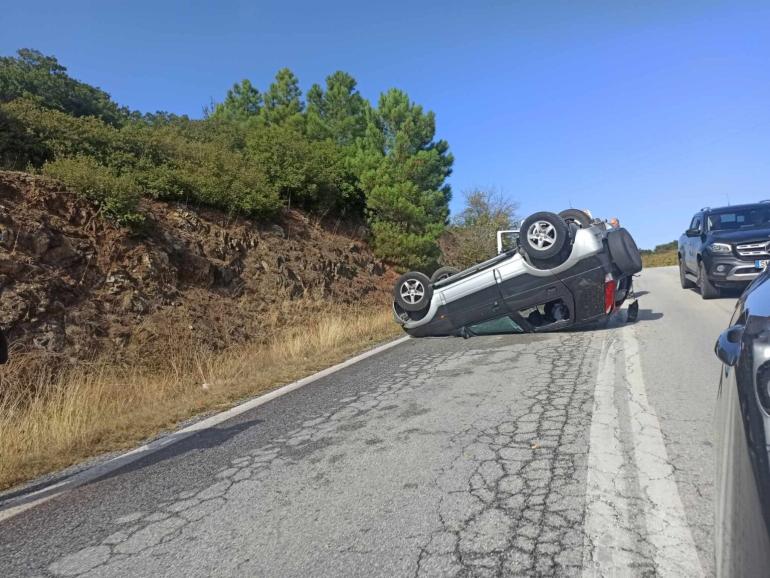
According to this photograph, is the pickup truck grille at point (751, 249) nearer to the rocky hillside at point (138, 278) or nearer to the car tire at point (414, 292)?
the car tire at point (414, 292)

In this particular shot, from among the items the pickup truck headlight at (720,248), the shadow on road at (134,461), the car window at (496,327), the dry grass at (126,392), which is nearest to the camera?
the shadow on road at (134,461)

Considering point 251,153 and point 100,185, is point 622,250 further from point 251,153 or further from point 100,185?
point 251,153

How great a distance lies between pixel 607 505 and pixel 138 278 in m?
10.0

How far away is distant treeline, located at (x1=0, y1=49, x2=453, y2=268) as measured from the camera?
11547 mm

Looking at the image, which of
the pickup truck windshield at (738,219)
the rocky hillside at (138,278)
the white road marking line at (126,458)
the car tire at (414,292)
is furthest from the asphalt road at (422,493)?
the pickup truck windshield at (738,219)

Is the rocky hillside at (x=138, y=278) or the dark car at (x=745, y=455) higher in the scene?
the rocky hillside at (x=138, y=278)

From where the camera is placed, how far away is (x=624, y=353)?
23.9ft

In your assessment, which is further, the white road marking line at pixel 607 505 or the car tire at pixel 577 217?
the car tire at pixel 577 217

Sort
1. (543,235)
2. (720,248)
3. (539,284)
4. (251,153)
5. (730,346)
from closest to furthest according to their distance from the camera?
(730,346)
(543,235)
(539,284)
(720,248)
(251,153)

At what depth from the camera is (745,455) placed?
5.29 feet

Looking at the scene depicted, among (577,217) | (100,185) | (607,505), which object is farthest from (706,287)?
(100,185)

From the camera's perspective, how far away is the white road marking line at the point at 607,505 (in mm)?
2492

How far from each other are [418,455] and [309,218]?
16171mm

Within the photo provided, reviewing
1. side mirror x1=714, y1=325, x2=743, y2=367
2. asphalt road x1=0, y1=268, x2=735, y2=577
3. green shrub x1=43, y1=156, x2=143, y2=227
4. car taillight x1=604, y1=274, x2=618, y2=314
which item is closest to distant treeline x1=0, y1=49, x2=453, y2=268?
green shrub x1=43, y1=156, x2=143, y2=227
